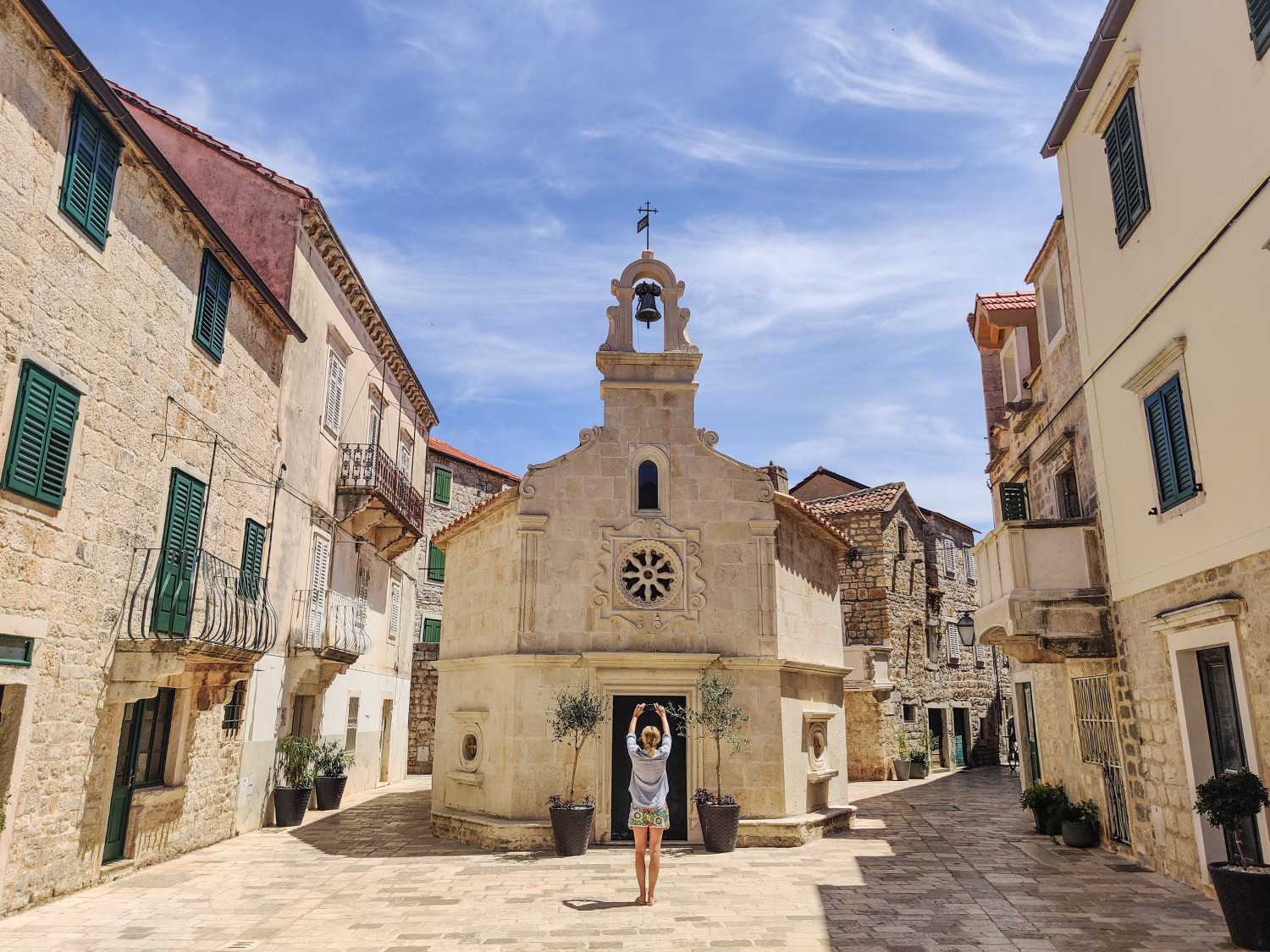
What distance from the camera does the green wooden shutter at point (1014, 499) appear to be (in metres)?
15.6

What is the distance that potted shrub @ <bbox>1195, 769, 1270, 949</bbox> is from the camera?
730cm

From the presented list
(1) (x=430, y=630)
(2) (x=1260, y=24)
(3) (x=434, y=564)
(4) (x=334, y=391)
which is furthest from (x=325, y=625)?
(2) (x=1260, y=24)

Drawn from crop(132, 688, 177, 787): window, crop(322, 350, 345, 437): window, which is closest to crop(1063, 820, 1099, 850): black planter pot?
crop(132, 688, 177, 787): window

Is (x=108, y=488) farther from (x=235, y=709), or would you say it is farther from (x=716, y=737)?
(x=716, y=737)

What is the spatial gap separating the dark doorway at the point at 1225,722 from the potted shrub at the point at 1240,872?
0.92 metres

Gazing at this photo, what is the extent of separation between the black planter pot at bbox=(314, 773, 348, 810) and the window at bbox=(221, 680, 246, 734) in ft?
12.9

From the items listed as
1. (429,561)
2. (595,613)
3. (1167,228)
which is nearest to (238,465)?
(595,613)

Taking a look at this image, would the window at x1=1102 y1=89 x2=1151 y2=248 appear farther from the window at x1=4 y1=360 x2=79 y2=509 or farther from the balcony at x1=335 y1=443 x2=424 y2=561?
the balcony at x1=335 y1=443 x2=424 y2=561

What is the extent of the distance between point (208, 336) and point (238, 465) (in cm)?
219

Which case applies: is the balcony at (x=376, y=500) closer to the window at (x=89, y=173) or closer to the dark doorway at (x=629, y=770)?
the dark doorway at (x=629, y=770)

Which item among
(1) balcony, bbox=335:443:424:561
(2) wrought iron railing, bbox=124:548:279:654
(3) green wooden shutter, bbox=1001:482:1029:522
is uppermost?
(1) balcony, bbox=335:443:424:561

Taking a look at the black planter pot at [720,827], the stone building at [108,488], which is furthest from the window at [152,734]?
the black planter pot at [720,827]

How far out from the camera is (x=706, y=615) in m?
14.2

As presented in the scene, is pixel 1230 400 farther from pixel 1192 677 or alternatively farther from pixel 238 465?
pixel 238 465
